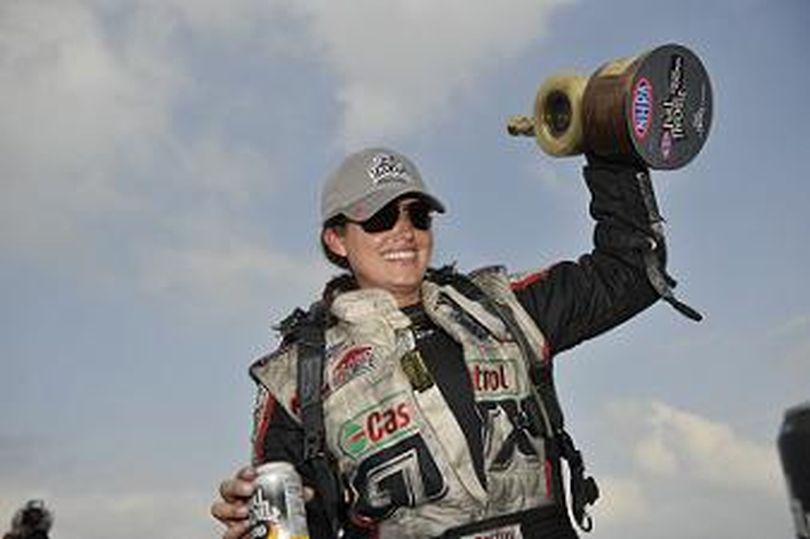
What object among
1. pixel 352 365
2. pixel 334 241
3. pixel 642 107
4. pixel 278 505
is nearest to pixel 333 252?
pixel 334 241

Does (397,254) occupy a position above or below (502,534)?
above

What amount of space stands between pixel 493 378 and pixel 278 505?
931 mm

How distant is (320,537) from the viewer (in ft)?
13.6

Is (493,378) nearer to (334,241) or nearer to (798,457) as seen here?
(334,241)

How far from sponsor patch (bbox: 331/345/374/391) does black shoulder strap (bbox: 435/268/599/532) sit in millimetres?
504

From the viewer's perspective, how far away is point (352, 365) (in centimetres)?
411

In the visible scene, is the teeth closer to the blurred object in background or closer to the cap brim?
the cap brim

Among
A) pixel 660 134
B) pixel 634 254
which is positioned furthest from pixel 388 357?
pixel 660 134

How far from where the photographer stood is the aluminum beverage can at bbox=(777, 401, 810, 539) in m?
1.69

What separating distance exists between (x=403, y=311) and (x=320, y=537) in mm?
953

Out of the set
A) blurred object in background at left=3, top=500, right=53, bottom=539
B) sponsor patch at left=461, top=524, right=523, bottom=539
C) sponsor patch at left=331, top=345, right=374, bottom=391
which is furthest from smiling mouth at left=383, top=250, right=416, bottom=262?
blurred object in background at left=3, top=500, right=53, bottom=539

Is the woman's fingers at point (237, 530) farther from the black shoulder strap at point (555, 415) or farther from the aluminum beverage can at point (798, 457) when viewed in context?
the aluminum beverage can at point (798, 457)

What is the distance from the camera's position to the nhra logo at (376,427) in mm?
3895

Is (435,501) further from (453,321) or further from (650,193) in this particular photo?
(650,193)
